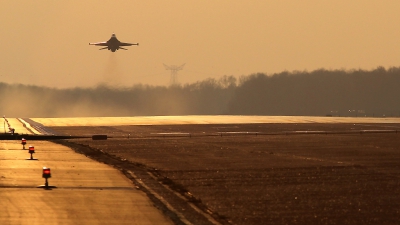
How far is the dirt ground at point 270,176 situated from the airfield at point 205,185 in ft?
0.14

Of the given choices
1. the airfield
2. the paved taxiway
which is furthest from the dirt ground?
the paved taxiway

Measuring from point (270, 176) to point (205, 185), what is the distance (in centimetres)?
568

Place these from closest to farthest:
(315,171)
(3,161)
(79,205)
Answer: (79,205)
(315,171)
(3,161)

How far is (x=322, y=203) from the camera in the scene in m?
31.9

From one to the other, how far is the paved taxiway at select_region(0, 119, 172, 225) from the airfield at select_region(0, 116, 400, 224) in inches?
1.4

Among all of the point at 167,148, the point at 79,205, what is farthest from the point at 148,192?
the point at 167,148

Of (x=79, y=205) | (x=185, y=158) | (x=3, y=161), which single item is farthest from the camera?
(x=185, y=158)

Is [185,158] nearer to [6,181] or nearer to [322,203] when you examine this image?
[6,181]

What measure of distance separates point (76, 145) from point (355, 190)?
4097cm

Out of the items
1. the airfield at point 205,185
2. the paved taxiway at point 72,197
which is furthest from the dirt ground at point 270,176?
the paved taxiway at point 72,197

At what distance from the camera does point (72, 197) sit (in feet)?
109

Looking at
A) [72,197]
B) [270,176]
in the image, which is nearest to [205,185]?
[270,176]

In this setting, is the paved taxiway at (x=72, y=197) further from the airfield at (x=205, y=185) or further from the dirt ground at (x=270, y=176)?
the dirt ground at (x=270, y=176)

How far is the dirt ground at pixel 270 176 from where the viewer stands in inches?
1164
